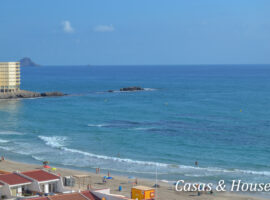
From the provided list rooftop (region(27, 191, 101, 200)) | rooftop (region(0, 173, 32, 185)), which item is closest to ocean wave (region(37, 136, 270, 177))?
rooftop (region(0, 173, 32, 185))

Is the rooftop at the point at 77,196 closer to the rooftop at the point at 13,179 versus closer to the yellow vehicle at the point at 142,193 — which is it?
the yellow vehicle at the point at 142,193

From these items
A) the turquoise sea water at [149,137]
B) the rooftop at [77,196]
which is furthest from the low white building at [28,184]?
the turquoise sea water at [149,137]

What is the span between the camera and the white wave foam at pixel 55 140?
64.0 metres

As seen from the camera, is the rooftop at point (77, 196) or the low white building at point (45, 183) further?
the low white building at point (45, 183)

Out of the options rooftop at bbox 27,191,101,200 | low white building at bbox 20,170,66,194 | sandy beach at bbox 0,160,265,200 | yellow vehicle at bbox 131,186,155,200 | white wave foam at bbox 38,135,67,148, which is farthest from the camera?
white wave foam at bbox 38,135,67,148

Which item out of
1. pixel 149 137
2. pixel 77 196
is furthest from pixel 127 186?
pixel 149 137

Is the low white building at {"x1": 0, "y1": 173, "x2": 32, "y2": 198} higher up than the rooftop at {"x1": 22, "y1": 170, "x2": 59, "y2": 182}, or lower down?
lower down

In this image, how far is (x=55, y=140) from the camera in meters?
67.4

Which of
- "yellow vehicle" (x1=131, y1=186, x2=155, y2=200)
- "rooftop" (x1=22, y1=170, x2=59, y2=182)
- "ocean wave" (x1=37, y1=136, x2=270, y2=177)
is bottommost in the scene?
"ocean wave" (x1=37, y1=136, x2=270, y2=177)

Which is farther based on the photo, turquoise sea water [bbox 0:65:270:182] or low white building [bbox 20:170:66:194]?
turquoise sea water [bbox 0:65:270:182]

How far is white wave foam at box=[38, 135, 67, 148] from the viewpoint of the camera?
6403cm

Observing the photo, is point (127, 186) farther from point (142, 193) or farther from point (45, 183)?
point (45, 183)

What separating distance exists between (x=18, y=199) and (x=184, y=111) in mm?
67470

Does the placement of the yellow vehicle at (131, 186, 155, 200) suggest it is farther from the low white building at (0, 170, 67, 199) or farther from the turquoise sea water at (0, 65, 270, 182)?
the turquoise sea water at (0, 65, 270, 182)
